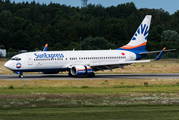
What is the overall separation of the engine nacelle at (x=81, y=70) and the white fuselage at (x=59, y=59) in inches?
38.0

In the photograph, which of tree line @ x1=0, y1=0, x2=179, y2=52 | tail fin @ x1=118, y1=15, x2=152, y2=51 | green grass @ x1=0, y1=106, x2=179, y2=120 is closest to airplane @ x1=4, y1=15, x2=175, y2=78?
tail fin @ x1=118, y1=15, x2=152, y2=51

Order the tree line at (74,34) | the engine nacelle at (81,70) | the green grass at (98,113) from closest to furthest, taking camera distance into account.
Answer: the green grass at (98,113) < the engine nacelle at (81,70) < the tree line at (74,34)

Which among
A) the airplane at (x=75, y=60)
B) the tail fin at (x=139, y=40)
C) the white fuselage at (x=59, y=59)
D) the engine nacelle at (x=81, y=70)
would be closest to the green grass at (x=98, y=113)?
the engine nacelle at (x=81, y=70)

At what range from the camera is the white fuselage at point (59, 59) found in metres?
44.6

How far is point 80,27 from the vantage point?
565ft

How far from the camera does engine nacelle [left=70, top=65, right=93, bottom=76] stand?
148ft

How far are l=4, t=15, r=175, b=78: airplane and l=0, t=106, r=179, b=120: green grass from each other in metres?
26.0

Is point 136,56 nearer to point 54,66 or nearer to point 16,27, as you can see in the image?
point 54,66

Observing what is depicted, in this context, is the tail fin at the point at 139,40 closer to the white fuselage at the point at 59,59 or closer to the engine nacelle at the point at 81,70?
the white fuselage at the point at 59,59

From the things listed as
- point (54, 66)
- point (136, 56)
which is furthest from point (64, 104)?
point (136, 56)

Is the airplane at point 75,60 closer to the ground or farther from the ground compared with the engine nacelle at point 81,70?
farther from the ground

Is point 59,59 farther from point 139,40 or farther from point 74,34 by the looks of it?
point 74,34

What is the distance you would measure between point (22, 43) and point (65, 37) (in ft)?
111

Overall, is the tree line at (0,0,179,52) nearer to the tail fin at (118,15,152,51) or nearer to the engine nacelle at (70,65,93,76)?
the tail fin at (118,15,152,51)
